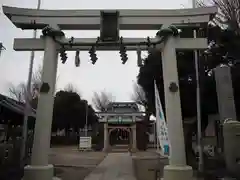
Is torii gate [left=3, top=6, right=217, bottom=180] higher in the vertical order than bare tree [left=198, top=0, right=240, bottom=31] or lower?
lower

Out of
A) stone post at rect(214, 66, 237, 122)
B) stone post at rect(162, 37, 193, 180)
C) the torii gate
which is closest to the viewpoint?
stone post at rect(162, 37, 193, 180)

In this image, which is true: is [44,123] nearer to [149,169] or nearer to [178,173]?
[178,173]

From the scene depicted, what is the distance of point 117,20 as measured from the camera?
31.9 feet

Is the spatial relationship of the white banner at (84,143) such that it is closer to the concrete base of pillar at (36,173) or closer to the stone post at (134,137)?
the stone post at (134,137)

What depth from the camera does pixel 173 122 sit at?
9031 millimetres

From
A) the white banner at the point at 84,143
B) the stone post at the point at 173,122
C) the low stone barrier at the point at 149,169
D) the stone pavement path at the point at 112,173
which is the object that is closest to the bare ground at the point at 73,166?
the stone pavement path at the point at 112,173

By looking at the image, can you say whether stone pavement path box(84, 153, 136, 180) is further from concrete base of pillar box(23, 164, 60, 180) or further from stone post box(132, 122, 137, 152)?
stone post box(132, 122, 137, 152)

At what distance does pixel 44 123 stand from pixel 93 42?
3.04 metres

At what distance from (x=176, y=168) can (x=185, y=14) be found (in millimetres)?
5140

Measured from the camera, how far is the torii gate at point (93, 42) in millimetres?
8898

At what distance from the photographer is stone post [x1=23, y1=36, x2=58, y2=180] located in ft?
28.1

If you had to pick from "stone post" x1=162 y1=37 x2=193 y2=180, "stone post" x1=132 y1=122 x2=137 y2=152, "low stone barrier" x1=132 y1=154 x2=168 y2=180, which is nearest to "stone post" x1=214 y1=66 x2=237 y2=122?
"low stone barrier" x1=132 y1=154 x2=168 y2=180

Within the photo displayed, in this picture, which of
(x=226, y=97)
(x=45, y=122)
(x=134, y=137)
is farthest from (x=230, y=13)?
(x=134, y=137)

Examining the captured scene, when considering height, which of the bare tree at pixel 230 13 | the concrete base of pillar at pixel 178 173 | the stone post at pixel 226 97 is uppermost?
the bare tree at pixel 230 13
